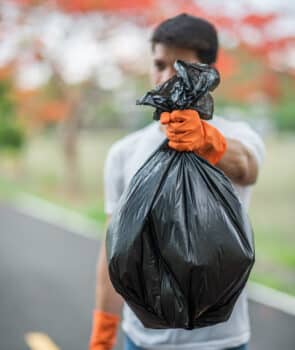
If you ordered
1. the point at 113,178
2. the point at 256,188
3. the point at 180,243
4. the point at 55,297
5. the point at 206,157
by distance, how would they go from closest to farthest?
1. the point at 180,243
2. the point at 206,157
3. the point at 113,178
4. the point at 55,297
5. the point at 256,188

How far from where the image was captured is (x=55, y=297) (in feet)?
17.7

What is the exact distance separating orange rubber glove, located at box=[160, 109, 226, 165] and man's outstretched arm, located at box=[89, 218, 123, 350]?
1.96 ft

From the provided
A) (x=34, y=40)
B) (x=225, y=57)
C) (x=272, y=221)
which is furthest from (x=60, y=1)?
(x=272, y=221)

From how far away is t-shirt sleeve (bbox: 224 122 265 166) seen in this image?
1886 millimetres

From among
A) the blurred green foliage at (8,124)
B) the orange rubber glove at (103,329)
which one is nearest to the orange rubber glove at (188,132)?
the orange rubber glove at (103,329)

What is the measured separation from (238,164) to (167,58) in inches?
15.4

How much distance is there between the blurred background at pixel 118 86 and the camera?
7.94 meters

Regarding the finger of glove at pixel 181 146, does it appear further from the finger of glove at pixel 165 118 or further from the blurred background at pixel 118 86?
the blurred background at pixel 118 86

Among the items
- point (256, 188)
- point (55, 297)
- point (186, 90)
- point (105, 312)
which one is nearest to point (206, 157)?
point (186, 90)

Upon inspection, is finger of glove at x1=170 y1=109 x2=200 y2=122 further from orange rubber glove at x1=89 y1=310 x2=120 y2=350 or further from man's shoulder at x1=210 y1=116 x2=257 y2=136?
orange rubber glove at x1=89 y1=310 x2=120 y2=350

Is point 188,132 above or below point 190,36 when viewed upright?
below

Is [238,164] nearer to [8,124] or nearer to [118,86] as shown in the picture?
[118,86]

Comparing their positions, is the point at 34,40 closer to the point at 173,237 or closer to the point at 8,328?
the point at 8,328

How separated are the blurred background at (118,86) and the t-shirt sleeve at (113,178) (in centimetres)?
320
